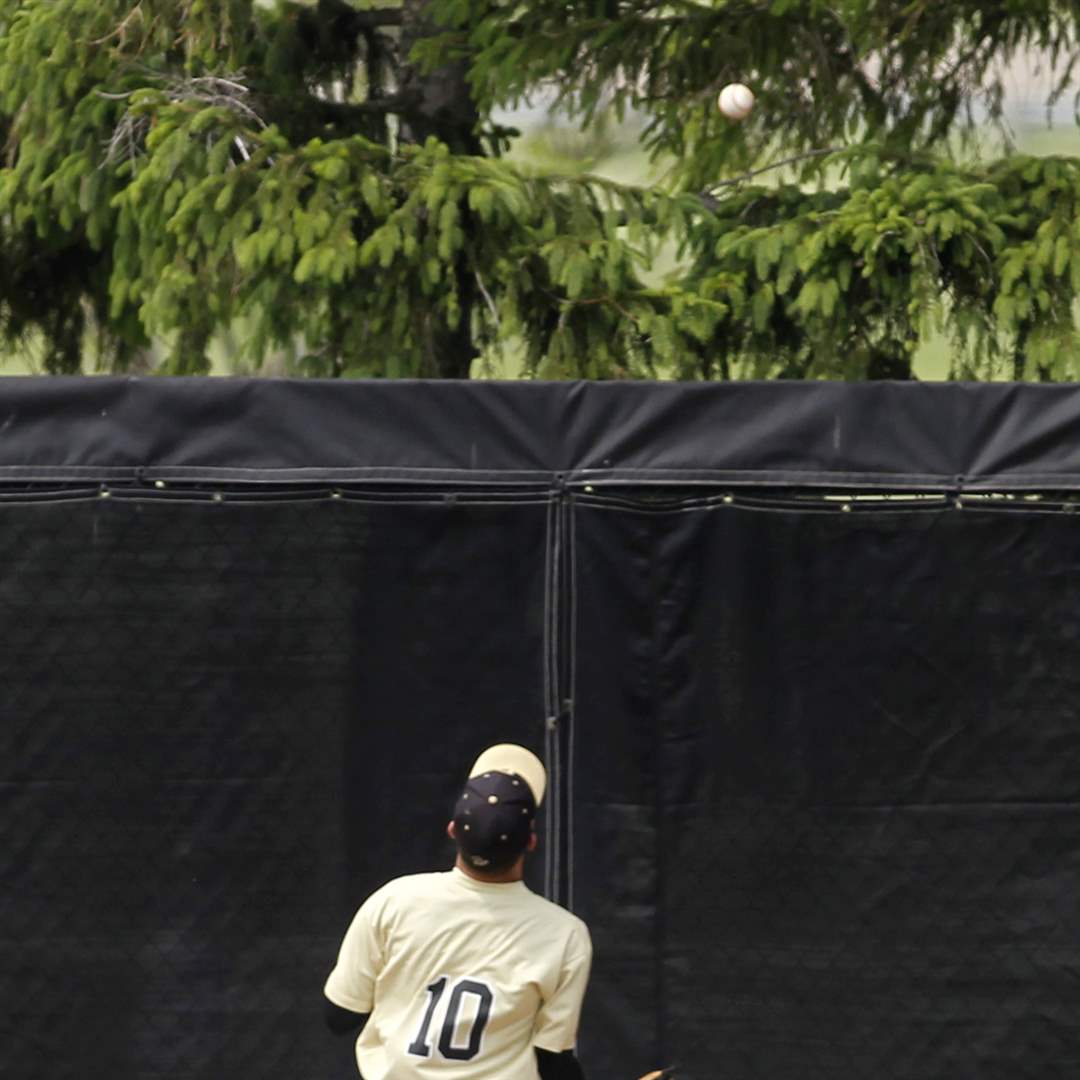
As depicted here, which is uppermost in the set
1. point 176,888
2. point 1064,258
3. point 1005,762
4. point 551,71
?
point 551,71

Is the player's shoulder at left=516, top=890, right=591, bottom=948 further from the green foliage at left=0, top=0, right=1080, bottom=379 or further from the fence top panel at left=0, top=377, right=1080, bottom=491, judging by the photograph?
the green foliage at left=0, top=0, right=1080, bottom=379

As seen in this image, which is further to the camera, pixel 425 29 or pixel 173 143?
pixel 425 29

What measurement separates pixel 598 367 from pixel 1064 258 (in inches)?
72.6

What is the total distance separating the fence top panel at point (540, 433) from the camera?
4504 mm

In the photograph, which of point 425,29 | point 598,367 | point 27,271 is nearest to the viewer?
point 598,367

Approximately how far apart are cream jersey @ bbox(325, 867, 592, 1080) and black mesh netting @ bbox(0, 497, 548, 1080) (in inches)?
45.3

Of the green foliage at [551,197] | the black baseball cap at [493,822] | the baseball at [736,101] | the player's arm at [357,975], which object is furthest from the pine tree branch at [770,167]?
the player's arm at [357,975]

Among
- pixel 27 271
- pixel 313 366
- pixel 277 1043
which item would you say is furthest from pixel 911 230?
pixel 27 271

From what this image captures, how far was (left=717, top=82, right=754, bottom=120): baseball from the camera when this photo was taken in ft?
24.4

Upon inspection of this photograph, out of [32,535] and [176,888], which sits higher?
[32,535]

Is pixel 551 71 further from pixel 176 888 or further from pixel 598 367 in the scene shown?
pixel 176 888

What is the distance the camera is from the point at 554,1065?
11.0 ft

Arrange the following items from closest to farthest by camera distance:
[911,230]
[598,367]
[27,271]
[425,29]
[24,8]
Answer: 1. [911,230]
2. [598,367]
3. [24,8]
4. [425,29]
5. [27,271]

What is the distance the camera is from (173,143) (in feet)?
21.7
